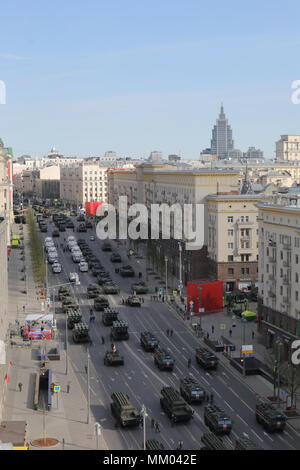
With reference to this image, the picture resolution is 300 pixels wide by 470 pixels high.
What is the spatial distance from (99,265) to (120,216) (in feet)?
205

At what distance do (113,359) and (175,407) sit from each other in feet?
53.3

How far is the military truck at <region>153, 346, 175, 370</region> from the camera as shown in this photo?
2704 inches

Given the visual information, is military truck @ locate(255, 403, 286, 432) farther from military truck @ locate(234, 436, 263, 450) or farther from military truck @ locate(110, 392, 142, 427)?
military truck @ locate(110, 392, 142, 427)

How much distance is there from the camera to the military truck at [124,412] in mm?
53656

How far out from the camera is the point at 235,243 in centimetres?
10519

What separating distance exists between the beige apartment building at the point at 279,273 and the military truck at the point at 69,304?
1046 inches

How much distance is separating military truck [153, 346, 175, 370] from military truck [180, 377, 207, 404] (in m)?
7.32

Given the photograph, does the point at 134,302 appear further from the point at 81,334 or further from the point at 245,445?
the point at 245,445

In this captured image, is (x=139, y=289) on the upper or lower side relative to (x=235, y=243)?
lower

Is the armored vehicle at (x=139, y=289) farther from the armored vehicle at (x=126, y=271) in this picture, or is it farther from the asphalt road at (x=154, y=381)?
the armored vehicle at (x=126, y=271)

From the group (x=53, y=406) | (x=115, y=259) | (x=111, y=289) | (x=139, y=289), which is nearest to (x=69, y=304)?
(x=111, y=289)

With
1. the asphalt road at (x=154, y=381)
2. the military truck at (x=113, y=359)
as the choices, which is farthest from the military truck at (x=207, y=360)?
the military truck at (x=113, y=359)
